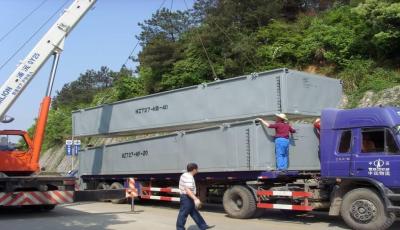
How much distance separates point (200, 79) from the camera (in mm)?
31422

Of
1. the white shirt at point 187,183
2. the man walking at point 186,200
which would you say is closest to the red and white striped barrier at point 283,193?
the man walking at point 186,200

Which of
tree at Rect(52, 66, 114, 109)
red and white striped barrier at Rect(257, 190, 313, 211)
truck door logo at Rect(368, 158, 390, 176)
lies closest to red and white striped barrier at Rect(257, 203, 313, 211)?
red and white striped barrier at Rect(257, 190, 313, 211)

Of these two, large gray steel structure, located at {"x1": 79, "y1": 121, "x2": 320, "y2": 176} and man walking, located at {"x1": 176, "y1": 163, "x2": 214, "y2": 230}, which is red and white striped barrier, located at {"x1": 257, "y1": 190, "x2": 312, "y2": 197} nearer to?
large gray steel structure, located at {"x1": 79, "y1": 121, "x2": 320, "y2": 176}

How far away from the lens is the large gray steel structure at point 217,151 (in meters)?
13.8

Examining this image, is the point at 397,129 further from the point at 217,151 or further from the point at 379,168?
the point at 217,151

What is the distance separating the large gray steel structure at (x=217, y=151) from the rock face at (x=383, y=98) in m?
7.05

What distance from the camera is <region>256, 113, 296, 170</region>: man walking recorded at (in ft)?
44.1

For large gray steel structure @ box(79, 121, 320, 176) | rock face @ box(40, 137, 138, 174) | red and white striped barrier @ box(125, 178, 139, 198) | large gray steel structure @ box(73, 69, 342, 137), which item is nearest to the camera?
large gray steel structure @ box(79, 121, 320, 176)

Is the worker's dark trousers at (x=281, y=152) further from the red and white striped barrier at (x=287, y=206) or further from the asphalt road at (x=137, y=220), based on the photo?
the asphalt road at (x=137, y=220)

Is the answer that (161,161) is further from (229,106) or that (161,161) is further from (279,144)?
(279,144)

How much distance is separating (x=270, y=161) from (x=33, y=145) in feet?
23.8

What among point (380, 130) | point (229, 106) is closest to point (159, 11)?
point (229, 106)

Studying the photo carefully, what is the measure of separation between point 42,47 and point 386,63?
1474 centimetres

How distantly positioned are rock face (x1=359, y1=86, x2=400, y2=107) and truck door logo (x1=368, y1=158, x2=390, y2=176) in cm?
873
